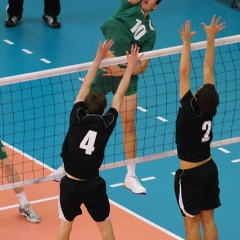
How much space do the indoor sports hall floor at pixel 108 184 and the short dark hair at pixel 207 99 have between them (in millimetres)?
2150

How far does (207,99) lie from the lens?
7.18 m

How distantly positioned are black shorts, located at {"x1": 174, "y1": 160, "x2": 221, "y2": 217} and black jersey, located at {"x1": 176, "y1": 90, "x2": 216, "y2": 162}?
0.13 metres

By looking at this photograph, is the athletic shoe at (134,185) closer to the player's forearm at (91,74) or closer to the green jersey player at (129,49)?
the green jersey player at (129,49)

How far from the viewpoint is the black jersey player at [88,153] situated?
281 inches

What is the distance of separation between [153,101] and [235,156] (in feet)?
6.38

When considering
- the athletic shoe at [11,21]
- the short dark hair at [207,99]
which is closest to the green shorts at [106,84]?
the short dark hair at [207,99]

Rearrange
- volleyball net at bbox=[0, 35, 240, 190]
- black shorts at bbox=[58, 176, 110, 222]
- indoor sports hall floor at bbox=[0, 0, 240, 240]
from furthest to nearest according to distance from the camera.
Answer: volleyball net at bbox=[0, 35, 240, 190] < indoor sports hall floor at bbox=[0, 0, 240, 240] < black shorts at bbox=[58, 176, 110, 222]

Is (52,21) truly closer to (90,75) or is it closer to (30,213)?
(30,213)

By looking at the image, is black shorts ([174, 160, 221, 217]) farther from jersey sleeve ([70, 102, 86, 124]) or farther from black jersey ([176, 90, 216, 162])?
jersey sleeve ([70, 102, 86, 124])

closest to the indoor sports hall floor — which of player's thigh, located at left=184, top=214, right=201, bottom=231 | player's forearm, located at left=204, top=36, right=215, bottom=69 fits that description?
player's thigh, located at left=184, top=214, right=201, bottom=231

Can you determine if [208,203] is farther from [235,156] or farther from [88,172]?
[235,156]

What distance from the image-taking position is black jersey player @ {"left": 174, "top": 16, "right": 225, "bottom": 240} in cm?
731

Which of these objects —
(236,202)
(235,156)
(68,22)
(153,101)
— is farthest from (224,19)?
(236,202)

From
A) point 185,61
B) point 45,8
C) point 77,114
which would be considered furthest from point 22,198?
point 45,8
